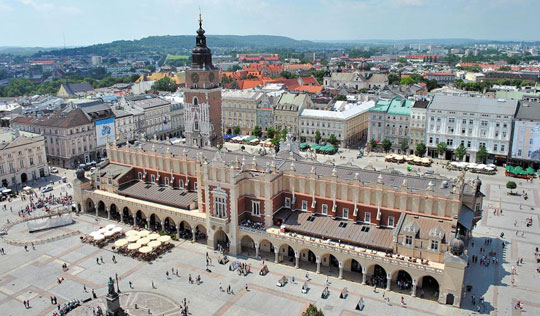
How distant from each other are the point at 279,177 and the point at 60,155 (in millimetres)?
74325

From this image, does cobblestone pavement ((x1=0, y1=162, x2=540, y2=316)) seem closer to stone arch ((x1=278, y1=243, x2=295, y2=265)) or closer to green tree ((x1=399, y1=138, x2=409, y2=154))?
stone arch ((x1=278, y1=243, x2=295, y2=265))

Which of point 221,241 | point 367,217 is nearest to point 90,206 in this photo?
point 221,241

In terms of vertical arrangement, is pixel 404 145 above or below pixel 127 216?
above

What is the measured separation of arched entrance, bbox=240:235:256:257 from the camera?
71.6 metres

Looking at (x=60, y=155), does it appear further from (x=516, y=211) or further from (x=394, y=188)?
(x=516, y=211)

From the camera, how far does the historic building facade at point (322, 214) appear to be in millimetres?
59062

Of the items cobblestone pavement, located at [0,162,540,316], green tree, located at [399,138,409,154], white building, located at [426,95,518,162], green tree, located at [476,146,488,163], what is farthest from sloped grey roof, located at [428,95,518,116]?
cobblestone pavement, located at [0,162,540,316]

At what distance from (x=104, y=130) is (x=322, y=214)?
267 feet

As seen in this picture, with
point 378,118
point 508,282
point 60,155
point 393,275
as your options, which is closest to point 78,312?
point 393,275

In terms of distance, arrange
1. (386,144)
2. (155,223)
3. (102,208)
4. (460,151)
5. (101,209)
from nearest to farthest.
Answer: (155,223) → (101,209) → (102,208) → (460,151) → (386,144)

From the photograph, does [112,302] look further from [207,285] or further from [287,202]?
[287,202]

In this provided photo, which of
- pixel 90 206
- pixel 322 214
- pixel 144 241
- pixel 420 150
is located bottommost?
pixel 90 206

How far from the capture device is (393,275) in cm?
6078

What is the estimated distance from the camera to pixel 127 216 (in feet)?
280
